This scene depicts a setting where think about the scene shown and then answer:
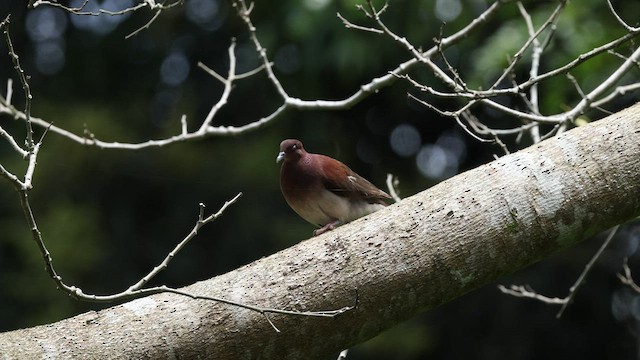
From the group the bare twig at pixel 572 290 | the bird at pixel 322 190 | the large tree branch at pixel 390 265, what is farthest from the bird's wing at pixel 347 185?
the large tree branch at pixel 390 265

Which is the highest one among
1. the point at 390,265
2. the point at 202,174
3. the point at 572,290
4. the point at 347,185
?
the point at 202,174

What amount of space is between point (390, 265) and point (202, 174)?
5434 mm

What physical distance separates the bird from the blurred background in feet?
10.1

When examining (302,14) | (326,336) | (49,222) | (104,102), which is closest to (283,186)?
(326,336)

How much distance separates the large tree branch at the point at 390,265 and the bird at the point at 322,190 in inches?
47.8

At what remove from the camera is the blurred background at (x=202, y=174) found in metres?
7.71

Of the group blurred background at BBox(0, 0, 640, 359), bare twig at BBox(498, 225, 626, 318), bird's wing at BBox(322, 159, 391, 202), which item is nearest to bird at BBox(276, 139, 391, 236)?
bird's wing at BBox(322, 159, 391, 202)

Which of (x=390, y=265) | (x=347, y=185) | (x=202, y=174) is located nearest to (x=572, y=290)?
(x=347, y=185)

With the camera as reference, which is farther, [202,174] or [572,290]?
[202,174]

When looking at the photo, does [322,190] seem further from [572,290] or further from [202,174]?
[202,174]

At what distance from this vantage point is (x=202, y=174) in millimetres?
7992

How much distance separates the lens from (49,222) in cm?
757

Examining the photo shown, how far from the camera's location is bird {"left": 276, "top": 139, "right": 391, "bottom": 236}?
404 cm

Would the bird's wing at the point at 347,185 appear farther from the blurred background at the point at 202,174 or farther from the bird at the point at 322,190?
the blurred background at the point at 202,174
